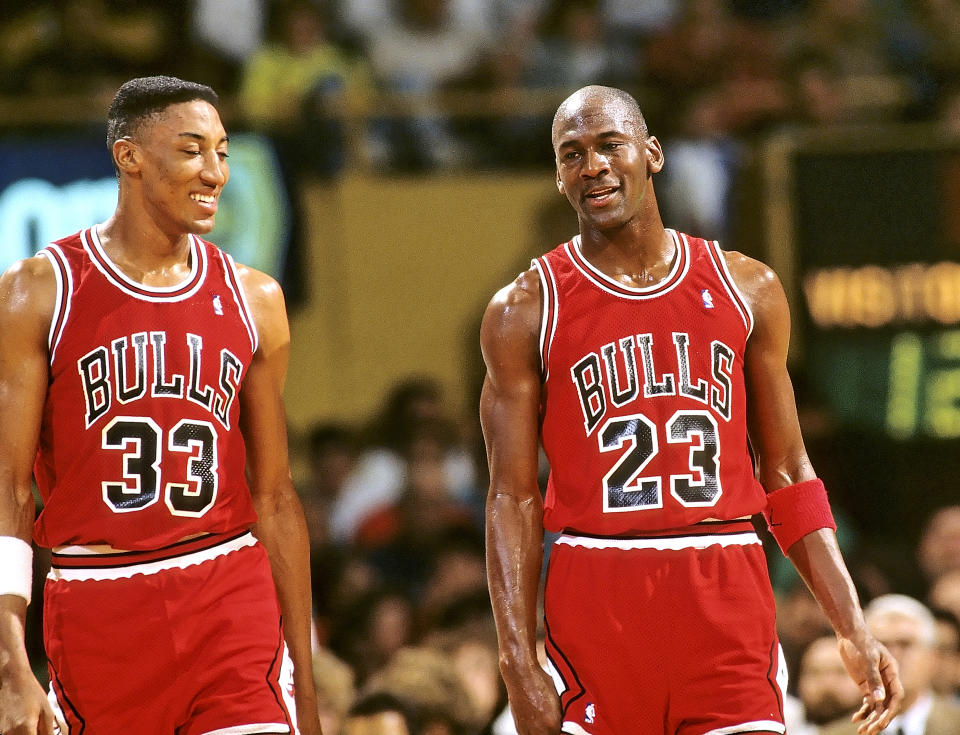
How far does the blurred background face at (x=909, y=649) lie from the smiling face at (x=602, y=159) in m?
2.92

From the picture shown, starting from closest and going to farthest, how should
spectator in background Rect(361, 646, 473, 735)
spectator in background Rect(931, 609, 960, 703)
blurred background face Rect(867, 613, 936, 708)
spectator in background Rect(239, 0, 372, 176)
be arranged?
1. spectator in background Rect(361, 646, 473, 735)
2. blurred background face Rect(867, 613, 936, 708)
3. spectator in background Rect(931, 609, 960, 703)
4. spectator in background Rect(239, 0, 372, 176)

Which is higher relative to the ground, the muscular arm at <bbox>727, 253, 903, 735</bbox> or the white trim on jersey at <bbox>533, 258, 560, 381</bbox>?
the white trim on jersey at <bbox>533, 258, 560, 381</bbox>

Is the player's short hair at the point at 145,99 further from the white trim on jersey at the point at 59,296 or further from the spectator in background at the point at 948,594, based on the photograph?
the spectator in background at the point at 948,594

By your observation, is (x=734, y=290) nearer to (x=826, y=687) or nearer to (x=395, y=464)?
(x=826, y=687)

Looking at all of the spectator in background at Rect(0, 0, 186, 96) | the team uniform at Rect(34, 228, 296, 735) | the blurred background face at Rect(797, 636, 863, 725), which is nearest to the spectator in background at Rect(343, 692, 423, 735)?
the blurred background face at Rect(797, 636, 863, 725)

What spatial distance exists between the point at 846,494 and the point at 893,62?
12.0 feet

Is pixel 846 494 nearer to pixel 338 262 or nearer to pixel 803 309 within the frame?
pixel 803 309

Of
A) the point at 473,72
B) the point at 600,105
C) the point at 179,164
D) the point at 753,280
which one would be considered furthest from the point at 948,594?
the point at 473,72

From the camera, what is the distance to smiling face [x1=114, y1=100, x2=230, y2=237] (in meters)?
4.45

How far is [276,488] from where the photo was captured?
464 cm

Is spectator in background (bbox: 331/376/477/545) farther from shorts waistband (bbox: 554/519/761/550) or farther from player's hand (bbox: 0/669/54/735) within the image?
player's hand (bbox: 0/669/54/735)

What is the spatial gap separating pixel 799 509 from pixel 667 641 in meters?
0.60

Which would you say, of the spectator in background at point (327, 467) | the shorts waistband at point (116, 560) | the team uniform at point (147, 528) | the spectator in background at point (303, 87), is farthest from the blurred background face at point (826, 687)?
the spectator in background at point (303, 87)

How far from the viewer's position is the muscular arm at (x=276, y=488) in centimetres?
460
